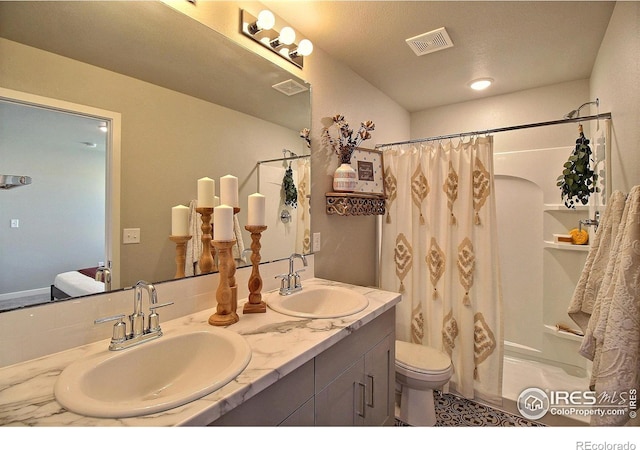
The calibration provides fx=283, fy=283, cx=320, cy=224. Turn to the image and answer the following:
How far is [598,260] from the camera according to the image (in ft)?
4.19

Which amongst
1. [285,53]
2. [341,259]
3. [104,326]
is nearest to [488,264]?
[341,259]

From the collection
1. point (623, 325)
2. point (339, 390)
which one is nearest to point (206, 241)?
point (339, 390)

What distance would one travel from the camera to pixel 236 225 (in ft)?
4.56

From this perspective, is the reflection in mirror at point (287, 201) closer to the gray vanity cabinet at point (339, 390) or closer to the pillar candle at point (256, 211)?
the pillar candle at point (256, 211)

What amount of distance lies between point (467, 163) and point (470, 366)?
4.69ft

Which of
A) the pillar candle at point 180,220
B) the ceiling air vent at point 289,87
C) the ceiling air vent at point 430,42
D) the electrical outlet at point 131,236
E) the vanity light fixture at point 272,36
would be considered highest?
the ceiling air vent at point 430,42

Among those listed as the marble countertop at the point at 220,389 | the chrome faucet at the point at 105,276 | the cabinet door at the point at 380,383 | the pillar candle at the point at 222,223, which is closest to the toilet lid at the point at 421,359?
the cabinet door at the point at 380,383

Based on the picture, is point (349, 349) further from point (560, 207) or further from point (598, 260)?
point (560, 207)

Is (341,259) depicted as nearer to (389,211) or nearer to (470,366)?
(389,211)

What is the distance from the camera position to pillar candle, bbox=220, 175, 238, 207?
126 cm

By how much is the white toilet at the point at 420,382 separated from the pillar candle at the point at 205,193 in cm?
147

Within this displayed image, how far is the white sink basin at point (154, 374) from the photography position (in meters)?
0.64

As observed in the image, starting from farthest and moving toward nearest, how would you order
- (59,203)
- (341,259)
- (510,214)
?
(510,214), (341,259), (59,203)

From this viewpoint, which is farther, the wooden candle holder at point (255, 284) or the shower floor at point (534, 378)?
the shower floor at point (534, 378)
